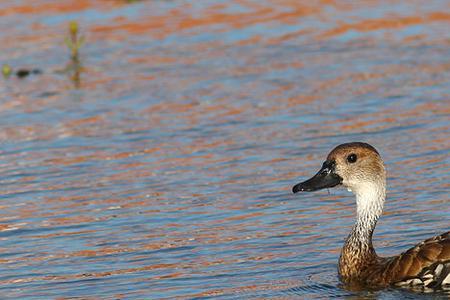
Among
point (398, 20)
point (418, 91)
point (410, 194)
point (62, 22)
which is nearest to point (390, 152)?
point (410, 194)

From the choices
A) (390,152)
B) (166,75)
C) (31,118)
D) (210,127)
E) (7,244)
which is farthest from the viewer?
(166,75)

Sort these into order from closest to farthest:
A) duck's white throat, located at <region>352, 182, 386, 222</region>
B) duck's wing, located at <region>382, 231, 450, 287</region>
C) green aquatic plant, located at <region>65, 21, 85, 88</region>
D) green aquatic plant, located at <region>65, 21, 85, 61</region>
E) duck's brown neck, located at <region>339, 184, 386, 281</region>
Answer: duck's wing, located at <region>382, 231, 450, 287</region> → duck's brown neck, located at <region>339, 184, 386, 281</region> → duck's white throat, located at <region>352, 182, 386, 222</region> → green aquatic plant, located at <region>65, 21, 85, 88</region> → green aquatic plant, located at <region>65, 21, 85, 61</region>

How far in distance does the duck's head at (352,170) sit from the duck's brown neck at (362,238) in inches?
2.7

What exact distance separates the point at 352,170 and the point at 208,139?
4.85 metres

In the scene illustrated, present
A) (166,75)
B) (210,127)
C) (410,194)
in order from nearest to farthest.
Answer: (410,194)
(210,127)
(166,75)

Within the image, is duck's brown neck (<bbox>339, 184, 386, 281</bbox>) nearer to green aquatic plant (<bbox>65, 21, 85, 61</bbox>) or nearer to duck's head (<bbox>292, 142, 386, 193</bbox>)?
duck's head (<bbox>292, 142, 386, 193</bbox>)

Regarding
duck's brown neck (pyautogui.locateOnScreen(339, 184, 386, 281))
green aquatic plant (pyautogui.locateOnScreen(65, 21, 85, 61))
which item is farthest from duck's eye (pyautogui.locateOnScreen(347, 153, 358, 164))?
green aquatic plant (pyautogui.locateOnScreen(65, 21, 85, 61))

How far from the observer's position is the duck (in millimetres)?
10461

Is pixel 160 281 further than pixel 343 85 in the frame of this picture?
No

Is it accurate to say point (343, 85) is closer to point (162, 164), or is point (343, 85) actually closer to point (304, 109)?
point (304, 109)

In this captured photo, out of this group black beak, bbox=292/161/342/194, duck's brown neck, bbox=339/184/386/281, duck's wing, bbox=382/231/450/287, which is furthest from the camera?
black beak, bbox=292/161/342/194

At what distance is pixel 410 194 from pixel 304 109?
4.41m

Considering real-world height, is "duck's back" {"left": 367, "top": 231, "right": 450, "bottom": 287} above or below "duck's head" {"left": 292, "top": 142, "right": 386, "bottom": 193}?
below

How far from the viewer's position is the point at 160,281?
11.1m
